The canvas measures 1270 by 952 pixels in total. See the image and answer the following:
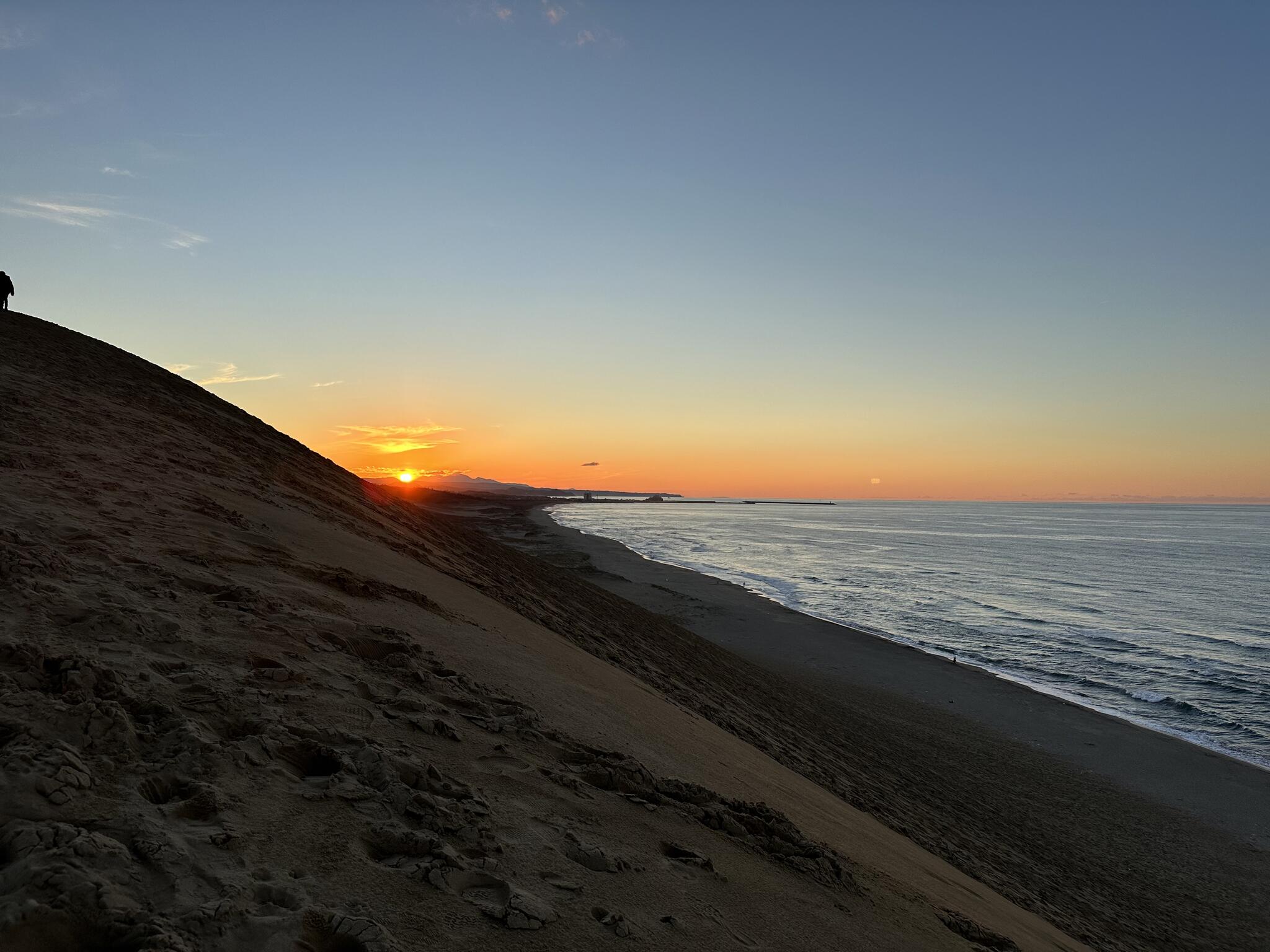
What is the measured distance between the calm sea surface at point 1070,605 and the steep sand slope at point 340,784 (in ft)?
49.2

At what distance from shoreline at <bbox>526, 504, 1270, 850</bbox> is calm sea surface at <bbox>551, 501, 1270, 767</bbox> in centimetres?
117

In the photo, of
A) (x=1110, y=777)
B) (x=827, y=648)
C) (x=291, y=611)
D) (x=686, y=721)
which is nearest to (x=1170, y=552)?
(x=827, y=648)

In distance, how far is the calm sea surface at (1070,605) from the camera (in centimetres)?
1827

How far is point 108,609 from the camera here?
4.32 meters

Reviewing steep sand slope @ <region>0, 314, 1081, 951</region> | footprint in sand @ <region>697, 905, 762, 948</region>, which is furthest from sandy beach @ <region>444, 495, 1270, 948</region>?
footprint in sand @ <region>697, 905, 762, 948</region>

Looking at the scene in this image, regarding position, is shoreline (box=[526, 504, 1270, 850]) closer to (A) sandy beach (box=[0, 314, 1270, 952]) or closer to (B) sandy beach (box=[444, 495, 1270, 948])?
(B) sandy beach (box=[444, 495, 1270, 948])

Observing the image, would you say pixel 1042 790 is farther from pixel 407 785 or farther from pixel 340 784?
pixel 340 784

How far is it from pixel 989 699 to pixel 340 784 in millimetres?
17394

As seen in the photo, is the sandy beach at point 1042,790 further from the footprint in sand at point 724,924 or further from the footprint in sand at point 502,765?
the footprint in sand at point 724,924

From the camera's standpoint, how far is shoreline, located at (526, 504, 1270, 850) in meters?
12.3

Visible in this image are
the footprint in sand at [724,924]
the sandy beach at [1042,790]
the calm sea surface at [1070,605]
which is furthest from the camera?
the calm sea surface at [1070,605]

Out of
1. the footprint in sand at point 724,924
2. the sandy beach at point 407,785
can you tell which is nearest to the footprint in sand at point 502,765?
the sandy beach at point 407,785

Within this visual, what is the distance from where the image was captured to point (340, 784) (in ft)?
11.0

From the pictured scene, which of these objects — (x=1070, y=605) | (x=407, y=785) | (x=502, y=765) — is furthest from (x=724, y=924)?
(x=1070, y=605)
